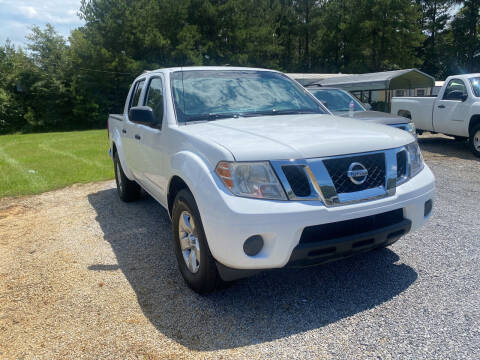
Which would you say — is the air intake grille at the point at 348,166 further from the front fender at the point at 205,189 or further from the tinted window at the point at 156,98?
the tinted window at the point at 156,98

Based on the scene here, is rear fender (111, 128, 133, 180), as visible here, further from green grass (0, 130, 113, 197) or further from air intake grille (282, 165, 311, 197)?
air intake grille (282, 165, 311, 197)

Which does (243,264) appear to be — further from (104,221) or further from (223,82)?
(104,221)

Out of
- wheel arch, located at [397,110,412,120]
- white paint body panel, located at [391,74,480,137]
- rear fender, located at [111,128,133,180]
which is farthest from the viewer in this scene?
wheel arch, located at [397,110,412,120]

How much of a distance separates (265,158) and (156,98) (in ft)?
6.79

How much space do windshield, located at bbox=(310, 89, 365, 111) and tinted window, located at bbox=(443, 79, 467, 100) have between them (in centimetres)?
283

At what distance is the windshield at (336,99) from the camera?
28.0 feet

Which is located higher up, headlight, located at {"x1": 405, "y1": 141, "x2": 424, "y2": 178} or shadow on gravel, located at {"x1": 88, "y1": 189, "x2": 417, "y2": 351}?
headlight, located at {"x1": 405, "y1": 141, "x2": 424, "y2": 178}

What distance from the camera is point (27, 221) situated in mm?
5699

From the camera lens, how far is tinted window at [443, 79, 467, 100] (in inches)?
380

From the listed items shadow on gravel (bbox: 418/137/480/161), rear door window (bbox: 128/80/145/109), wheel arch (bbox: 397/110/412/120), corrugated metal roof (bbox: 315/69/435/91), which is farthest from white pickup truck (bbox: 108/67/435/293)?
corrugated metal roof (bbox: 315/69/435/91)

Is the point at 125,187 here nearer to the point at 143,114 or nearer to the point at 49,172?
the point at 143,114

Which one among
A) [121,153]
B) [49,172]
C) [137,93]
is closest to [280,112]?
[137,93]

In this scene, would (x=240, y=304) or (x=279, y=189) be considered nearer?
(x=279, y=189)

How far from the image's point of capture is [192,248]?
312 cm
